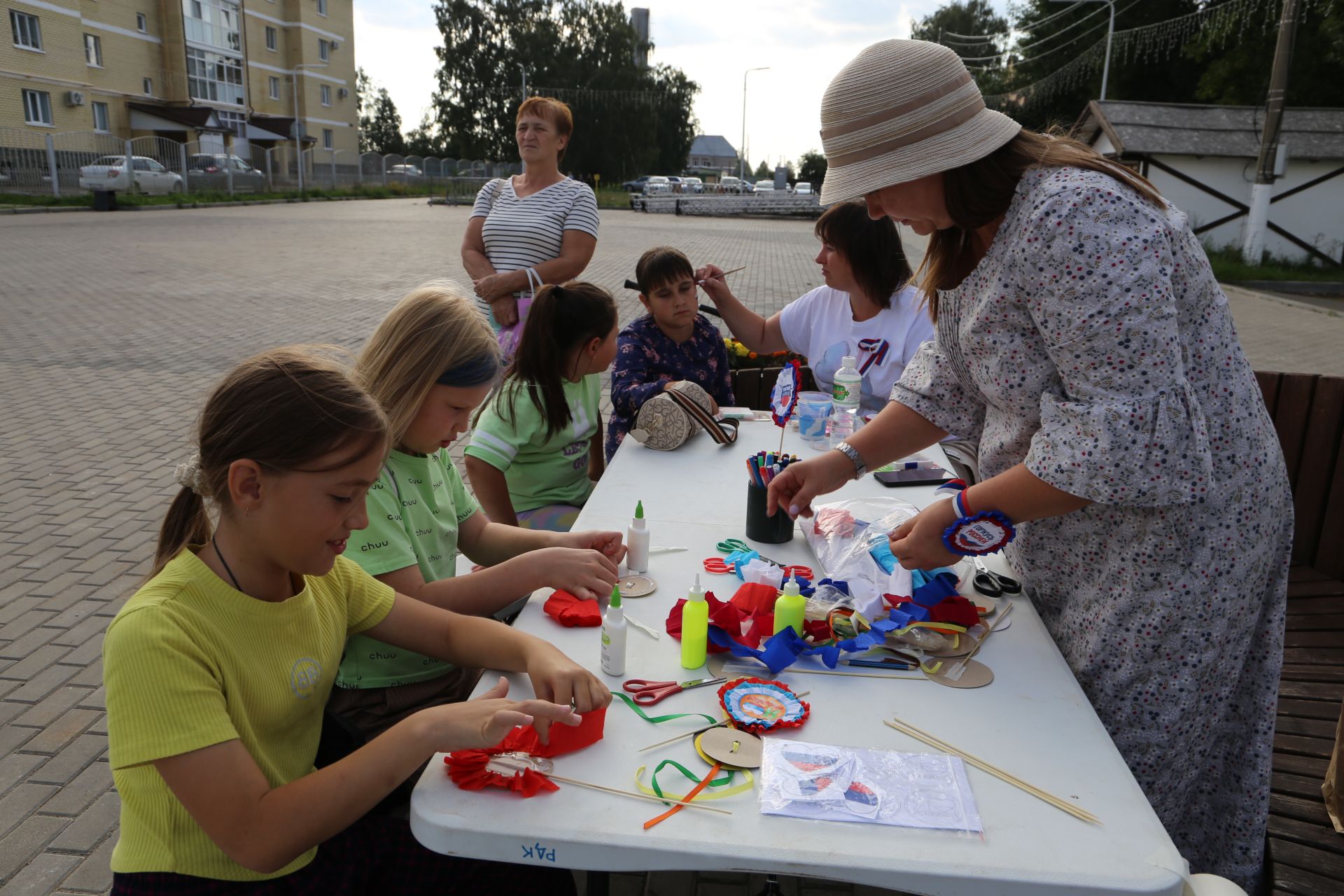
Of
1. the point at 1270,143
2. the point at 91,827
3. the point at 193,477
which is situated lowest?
the point at 91,827

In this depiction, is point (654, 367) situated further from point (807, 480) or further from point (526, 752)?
point (526, 752)

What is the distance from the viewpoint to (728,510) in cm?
249

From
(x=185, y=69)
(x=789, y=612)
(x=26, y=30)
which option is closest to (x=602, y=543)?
(x=789, y=612)

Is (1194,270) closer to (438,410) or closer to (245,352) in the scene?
(438,410)

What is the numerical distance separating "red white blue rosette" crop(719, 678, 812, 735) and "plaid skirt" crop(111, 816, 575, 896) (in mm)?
400

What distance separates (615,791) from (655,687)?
0.93 feet

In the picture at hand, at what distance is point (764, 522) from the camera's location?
2248 mm

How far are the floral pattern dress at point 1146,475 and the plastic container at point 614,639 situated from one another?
742 millimetres

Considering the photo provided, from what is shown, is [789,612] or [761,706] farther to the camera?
[789,612]

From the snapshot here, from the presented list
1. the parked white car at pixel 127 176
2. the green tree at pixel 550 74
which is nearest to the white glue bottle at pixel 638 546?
the parked white car at pixel 127 176

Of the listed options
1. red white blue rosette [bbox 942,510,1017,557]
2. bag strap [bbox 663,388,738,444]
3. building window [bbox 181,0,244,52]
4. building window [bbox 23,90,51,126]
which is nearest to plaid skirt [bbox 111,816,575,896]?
red white blue rosette [bbox 942,510,1017,557]

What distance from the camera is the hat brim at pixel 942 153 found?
1576 mm

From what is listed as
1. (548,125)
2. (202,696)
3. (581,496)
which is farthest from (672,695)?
(548,125)

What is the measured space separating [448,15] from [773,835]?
58.5m
